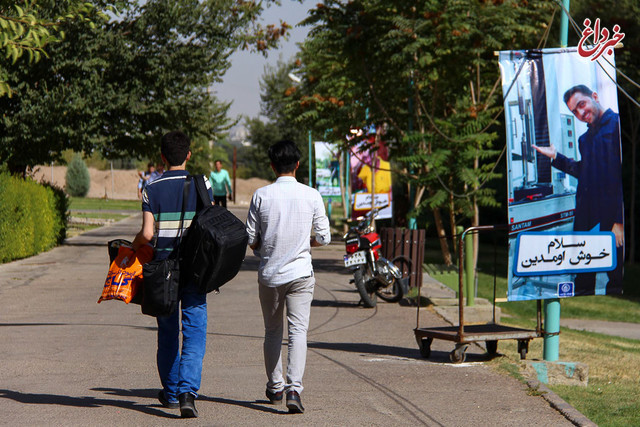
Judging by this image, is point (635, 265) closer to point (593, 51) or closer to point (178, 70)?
point (178, 70)

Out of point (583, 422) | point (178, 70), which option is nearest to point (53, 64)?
point (178, 70)

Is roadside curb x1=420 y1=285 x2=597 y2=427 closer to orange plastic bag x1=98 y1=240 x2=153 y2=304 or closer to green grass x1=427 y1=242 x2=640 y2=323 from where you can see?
orange plastic bag x1=98 y1=240 x2=153 y2=304

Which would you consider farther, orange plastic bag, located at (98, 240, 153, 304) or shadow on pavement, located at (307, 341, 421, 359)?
shadow on pavement, located at (307, 341, 421, 359)

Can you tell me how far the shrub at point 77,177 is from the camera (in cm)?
7244

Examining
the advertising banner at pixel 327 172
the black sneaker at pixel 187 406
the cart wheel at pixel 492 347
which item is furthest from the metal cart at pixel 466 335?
the advertising banner at pixel 327 172

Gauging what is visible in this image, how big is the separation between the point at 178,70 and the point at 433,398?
52.7 feet

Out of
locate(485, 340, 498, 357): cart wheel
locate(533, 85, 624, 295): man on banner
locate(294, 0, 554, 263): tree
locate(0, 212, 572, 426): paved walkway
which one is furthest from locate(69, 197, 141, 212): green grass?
locate(533, 85, 624, 295): man on banner

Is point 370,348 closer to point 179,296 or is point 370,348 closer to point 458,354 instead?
point 458,354

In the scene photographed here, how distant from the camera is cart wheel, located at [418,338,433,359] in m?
8.36

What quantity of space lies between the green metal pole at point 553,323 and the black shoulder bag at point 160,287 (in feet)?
11.8

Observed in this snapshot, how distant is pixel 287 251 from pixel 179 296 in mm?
749

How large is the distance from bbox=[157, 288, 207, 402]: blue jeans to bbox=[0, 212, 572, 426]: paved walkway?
225mm

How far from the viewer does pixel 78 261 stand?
1847 cm

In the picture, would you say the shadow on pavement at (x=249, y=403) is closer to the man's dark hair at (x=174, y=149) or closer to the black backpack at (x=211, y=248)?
the black backpack at (x=211, y=248)
